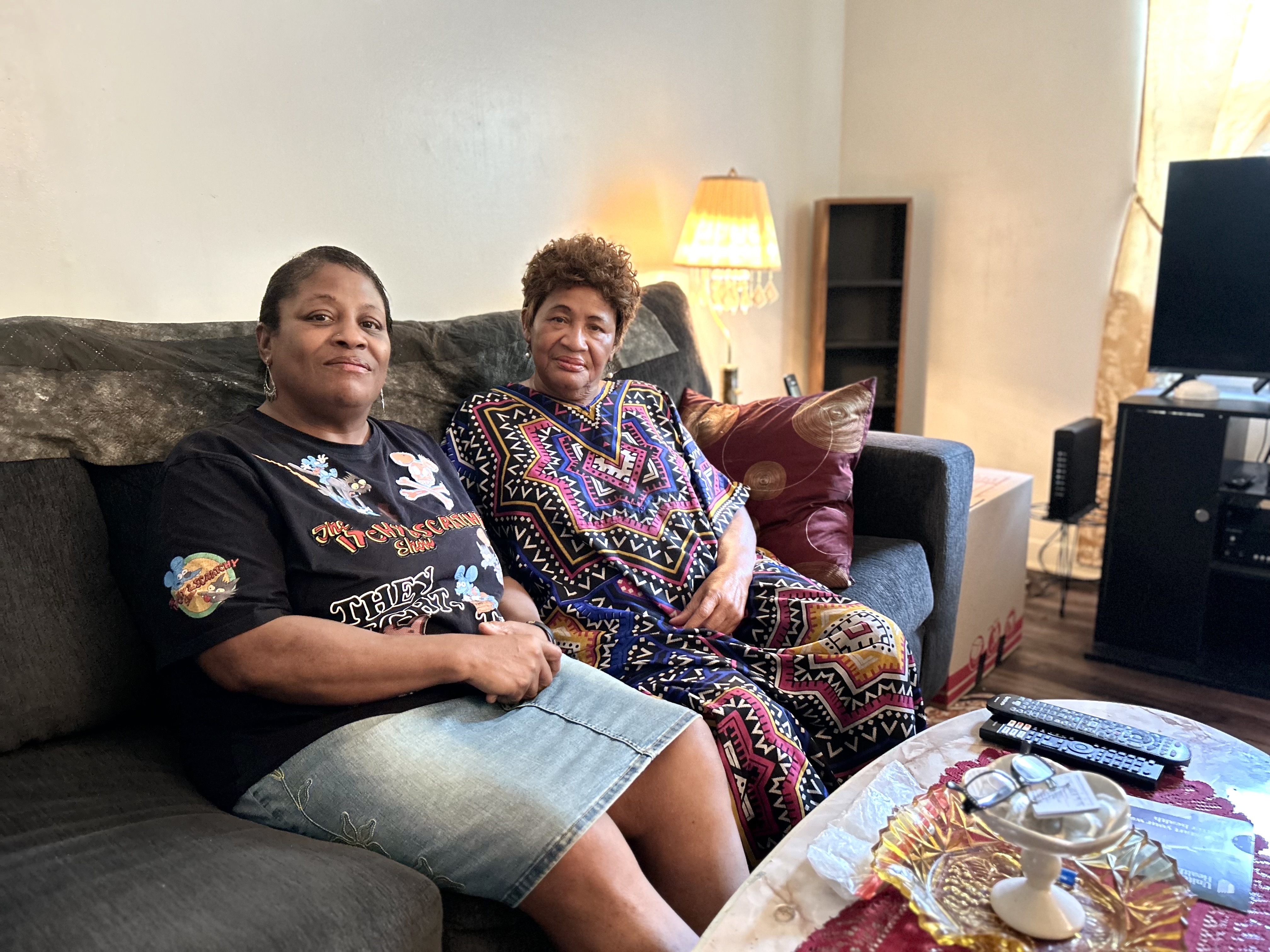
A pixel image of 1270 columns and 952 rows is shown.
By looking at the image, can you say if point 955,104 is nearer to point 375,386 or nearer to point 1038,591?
point 1038,591

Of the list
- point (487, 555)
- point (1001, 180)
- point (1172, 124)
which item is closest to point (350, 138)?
point (487, 555)

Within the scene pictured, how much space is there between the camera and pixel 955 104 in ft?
10.5

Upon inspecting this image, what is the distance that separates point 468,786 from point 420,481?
19.5 inches

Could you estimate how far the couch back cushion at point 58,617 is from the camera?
1.11 m

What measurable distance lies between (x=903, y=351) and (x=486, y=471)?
2.22 meters

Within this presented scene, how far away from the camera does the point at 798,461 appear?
1985mm

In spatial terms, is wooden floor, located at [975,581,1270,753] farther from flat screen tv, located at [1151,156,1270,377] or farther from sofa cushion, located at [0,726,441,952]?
sofa cushion, located at [0,726,441,952]

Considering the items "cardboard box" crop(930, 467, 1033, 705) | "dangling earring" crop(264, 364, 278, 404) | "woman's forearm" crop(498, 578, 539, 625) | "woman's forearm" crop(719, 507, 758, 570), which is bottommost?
"cardboard box" crop(930, 467, 1033, 705)

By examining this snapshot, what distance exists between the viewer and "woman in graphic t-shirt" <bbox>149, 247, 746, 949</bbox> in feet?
3.22

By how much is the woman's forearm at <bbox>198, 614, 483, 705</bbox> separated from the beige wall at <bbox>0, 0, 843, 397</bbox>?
0.72 m

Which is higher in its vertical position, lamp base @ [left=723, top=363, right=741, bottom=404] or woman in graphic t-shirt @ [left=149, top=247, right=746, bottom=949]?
lamp base @ [left=723, top=363, right=741, bottom=404]

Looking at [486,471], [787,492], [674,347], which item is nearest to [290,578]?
[486,471]

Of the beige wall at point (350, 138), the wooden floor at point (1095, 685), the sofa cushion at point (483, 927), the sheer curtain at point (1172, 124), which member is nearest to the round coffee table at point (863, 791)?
the sofa cushion at point (483, 927)

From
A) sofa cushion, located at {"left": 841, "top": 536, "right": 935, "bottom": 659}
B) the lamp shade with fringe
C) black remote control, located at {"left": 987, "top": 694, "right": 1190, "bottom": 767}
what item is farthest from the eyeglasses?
the lamp shade with fringe
